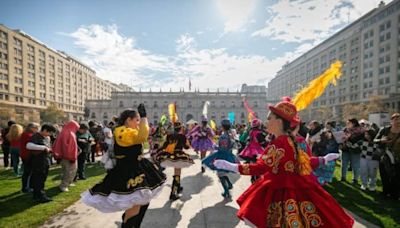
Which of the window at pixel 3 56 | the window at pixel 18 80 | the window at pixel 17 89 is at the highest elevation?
the window at pixel 3 56

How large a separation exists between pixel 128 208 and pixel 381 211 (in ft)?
19.5

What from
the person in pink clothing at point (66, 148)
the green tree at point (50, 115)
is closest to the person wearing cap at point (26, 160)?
the person in pink clothing at point (66, 148)

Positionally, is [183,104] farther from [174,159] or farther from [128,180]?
[128,180]

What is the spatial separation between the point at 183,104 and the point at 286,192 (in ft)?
307

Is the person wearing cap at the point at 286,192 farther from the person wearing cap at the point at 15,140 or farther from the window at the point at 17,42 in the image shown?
the window at the point at 17,42

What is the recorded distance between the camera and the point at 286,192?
265 centimetres

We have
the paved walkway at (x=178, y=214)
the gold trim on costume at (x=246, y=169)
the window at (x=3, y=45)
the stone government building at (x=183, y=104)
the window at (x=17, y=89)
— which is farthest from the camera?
the stone government building at (x=183, y=104)

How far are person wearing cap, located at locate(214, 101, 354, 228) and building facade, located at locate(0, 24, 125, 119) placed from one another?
214ft

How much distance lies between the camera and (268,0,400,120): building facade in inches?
1949

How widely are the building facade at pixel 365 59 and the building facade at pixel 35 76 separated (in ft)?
259

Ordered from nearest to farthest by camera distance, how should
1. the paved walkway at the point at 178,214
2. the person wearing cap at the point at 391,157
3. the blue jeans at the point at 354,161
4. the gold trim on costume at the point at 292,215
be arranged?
the gold trim on costume at the point at 292,215, the paved walkway at the point at 178,214, the person wearing cap at the point at 391,157, the blue jeans at the point at 354,161

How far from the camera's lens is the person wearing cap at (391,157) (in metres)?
5.93

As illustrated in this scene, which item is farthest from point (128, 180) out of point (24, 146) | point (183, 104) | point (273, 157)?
point (183, 104)

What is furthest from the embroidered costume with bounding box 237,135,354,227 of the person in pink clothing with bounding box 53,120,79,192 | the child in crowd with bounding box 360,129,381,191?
the person in pink clothing with bounding box 53,120,79,192
